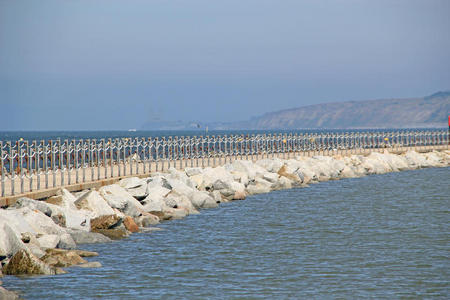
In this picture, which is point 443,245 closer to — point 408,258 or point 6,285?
point 408,258

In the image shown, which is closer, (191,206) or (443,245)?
(443,245)

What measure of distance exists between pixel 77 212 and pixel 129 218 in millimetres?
1798

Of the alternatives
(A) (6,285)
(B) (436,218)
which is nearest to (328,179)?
(B) (436,218)

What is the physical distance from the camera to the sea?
14297mm

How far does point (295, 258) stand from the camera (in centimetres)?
1773

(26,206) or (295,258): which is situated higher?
(26,206)

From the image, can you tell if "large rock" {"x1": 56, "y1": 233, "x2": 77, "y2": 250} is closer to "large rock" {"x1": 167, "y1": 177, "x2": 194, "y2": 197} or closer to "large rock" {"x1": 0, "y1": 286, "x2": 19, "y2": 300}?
"large rock" {"x1": 0, "y1": 286, "x2": 19, "y2": 300}

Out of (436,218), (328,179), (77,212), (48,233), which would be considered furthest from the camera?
(328,179)

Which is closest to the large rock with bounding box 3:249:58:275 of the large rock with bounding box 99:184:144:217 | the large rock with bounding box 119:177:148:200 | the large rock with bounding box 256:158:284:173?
the large rock with bounding box 99:184:144:217

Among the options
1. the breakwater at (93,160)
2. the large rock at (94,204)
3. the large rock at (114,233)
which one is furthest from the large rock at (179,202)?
the large rock at (114,233)

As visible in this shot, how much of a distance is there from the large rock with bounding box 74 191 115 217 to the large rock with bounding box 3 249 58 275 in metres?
6.02

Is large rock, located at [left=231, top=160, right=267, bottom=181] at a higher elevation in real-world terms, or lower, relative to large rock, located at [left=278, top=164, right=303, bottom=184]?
higher

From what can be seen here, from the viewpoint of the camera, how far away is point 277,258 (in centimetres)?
1777

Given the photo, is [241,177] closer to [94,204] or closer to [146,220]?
[146,220]
